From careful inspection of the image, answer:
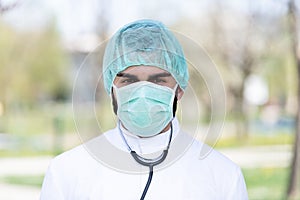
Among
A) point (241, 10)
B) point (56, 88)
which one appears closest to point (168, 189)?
point (241, 10)

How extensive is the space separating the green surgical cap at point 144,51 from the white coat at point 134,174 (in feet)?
0.65

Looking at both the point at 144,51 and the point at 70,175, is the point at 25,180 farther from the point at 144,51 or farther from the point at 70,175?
the point at 144,51

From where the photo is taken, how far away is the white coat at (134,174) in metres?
2.49

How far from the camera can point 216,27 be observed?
1995 centimetres

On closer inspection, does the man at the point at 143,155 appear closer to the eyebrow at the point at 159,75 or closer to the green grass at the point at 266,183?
the eyebrow at the point at 159,75

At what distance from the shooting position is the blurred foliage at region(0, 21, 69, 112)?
2494 cm

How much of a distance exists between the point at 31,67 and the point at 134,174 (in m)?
28.9

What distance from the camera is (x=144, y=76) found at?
2.49 meters

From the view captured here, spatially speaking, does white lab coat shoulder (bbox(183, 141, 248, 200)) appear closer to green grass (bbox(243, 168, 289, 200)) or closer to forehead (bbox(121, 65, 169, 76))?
forehead (bbox(121, 65, 169, 76))

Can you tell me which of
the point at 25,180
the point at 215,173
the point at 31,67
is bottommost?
the point at 25,180

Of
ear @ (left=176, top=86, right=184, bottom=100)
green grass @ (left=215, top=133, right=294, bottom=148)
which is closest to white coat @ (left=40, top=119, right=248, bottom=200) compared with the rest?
ear @ (left=176, top=86, right=184, bottom=100)

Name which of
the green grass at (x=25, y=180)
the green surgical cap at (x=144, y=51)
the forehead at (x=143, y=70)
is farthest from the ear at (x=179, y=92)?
the green grass at (x=25, y=180)

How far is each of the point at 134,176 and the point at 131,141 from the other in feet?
0.40

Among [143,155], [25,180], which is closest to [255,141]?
[25,180]
